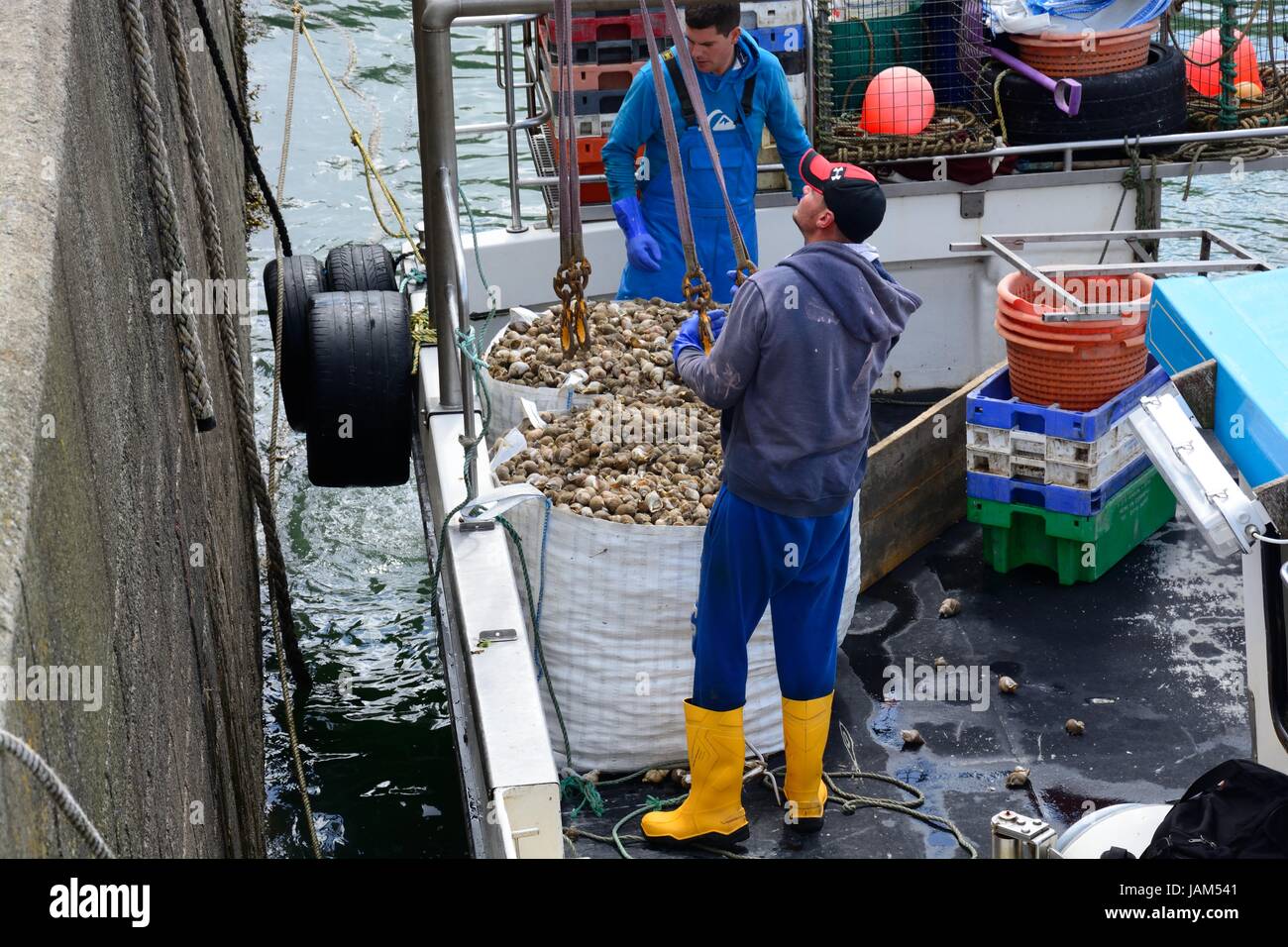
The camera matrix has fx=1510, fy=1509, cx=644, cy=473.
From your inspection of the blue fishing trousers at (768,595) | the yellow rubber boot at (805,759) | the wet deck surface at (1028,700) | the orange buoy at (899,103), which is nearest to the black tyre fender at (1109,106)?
the orange buoy at (899,103)

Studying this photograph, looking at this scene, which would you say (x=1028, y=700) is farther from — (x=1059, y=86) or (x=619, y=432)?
(x=1059, y=86)

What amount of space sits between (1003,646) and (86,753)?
4.10 m

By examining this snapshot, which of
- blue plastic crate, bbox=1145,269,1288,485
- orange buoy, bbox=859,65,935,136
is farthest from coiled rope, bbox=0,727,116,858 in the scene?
orange buoy, bbox=859,65,935,136

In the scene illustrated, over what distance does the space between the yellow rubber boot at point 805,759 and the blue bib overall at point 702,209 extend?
6.94 ft

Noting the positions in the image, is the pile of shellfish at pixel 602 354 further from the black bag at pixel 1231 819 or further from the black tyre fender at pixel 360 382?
the black bag at pixel 1231 819

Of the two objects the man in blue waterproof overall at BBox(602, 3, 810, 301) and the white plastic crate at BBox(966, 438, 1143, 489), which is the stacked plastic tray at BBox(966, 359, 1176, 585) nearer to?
the white plastic crate at BBox(966, 438, 1143, 489)

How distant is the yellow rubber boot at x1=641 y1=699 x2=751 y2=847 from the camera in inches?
171

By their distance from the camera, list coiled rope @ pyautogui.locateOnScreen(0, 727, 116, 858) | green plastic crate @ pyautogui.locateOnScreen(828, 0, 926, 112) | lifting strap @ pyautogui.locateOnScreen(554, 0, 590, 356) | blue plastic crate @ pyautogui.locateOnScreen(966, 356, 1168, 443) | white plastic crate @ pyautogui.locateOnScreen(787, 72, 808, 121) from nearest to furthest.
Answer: coiled rope @ pyautogui.locateOnScreen(0, 727, 116, 858) → lifting strap @ pyautogui.locateOnScreen(554, 0, 590, 356) → blue plastic crate @ pyautogui.locateOnScreen(966, 356, 1168, 443) → white plastic crate @ pyautogui.locateOnScreen(787, 72, 808, 121) → green plastic crate @ pyautogui.locateOnScreen(828, 0, 926, 112)

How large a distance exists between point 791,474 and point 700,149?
2247mm

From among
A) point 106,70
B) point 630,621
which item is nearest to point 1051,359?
point 630,621

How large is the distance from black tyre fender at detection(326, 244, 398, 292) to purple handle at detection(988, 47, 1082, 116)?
331 centimetres

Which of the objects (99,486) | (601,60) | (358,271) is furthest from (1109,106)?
(99,486)

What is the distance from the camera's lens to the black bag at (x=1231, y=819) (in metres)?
2.54

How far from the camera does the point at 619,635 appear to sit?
15.0ft
